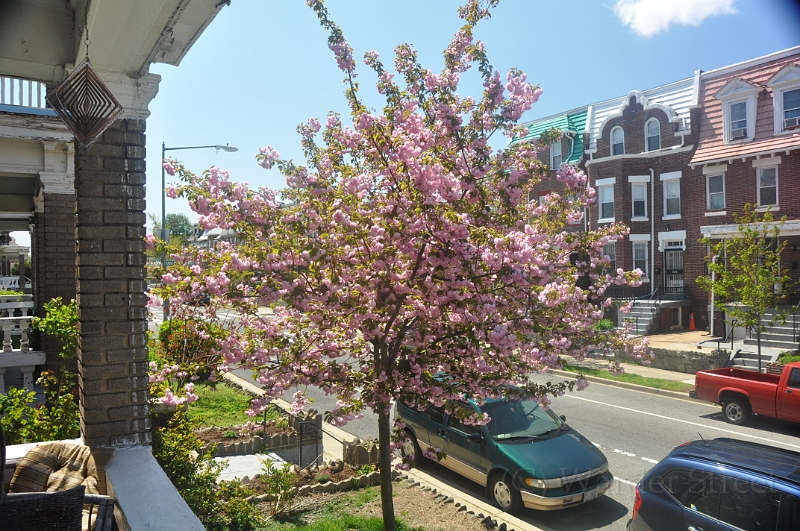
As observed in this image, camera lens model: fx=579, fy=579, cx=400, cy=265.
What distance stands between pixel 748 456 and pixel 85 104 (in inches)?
273

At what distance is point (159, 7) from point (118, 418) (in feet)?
9.22

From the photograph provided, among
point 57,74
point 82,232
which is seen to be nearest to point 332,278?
point 82,232

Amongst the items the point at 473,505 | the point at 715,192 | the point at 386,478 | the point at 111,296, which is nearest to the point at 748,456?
the point at 473,505

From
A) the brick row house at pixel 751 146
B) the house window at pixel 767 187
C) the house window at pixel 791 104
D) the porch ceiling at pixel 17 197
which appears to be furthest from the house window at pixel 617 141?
the porch ceiling at pixel 17 197

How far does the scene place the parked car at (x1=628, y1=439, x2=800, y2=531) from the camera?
216 inches

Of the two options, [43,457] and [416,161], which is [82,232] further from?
[416,161]

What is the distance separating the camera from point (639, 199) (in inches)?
1077

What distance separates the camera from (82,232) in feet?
13.6

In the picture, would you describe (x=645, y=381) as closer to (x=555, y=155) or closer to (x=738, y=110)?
(x=738, y=110)

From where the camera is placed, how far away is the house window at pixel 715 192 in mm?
24109

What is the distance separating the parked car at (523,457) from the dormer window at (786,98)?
61.6 feet

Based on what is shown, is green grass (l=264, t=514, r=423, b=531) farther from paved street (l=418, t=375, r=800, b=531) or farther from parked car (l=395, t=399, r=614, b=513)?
paved street (l=418, t=375, r=800, b=531)

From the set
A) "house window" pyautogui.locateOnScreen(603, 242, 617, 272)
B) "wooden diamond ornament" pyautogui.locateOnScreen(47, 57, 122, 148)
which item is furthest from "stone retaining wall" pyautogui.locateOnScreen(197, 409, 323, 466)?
"house window" pyautogui.locateOnScreen(603, 242, 617, 272)

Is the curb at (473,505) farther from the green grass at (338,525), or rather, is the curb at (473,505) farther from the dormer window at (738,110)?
the dormer window at (738,110)
